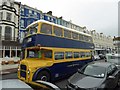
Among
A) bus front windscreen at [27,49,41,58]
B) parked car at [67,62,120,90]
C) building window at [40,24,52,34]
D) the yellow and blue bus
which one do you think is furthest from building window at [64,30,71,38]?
parked car at [67,62,120,90]

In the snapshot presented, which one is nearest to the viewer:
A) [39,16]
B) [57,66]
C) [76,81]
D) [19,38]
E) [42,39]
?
[76,81]

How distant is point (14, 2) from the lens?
26.8m

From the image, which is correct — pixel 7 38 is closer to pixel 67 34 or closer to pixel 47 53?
pixel 67 34

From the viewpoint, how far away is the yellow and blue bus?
25.3 feet

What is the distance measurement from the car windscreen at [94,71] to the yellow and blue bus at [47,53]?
231cm

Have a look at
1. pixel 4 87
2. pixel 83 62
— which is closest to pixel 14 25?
pixel 83 62

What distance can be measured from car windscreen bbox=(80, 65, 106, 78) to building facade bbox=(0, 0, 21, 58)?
19.0m

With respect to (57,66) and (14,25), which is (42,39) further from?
(14,25)

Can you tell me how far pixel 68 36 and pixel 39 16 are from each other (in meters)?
24.1

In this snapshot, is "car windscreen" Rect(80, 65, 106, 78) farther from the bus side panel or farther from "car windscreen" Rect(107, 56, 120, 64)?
"car windscreen" Rect(107, 56, 120, 64)

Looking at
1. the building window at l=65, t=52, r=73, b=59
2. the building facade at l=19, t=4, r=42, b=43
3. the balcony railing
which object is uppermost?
the building facade at l=19, t=4, r=42, b=43

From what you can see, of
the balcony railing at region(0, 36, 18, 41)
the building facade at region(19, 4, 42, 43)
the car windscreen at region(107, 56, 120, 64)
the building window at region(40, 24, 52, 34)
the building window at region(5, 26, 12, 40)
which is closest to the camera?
the building window at region(40, 24, 52, 34)

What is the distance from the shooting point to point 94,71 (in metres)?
6.90

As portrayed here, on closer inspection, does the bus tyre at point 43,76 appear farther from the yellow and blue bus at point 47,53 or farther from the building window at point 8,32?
the building window at point 8,32
